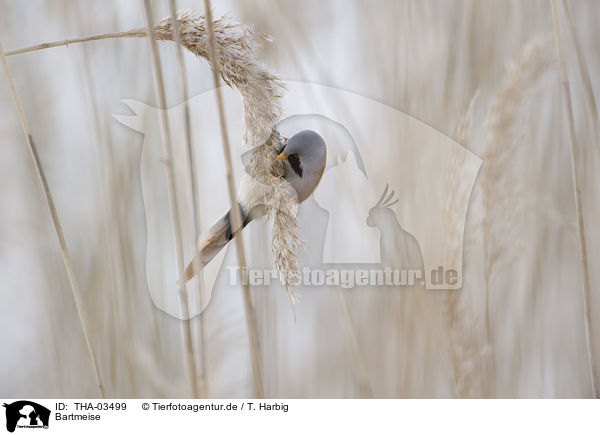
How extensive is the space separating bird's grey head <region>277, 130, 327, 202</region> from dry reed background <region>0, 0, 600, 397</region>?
0.25 meters

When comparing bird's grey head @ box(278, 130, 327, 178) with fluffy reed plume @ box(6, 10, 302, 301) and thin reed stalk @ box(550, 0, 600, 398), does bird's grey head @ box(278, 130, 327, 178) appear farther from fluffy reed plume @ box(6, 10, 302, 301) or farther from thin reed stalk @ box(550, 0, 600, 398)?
thin reed stalk @ box(550, 0, 600, 398)

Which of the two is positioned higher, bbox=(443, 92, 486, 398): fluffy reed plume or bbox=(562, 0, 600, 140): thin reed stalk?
bbox=(562, 0, 600, 140): thin reed stalk

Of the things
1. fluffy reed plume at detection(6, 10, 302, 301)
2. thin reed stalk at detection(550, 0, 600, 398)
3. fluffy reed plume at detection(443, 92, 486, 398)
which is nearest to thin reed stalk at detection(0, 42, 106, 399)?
fluffy reed plume at detection(6, 10, 302, 301)

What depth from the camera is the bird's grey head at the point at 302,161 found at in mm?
431

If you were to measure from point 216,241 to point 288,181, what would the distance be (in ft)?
0.34

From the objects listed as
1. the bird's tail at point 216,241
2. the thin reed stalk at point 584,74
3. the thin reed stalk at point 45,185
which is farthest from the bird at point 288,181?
the thin reed stalk at point 584,74

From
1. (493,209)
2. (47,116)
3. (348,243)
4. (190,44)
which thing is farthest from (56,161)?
(493,209)

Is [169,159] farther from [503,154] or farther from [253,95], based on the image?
[503,154]
